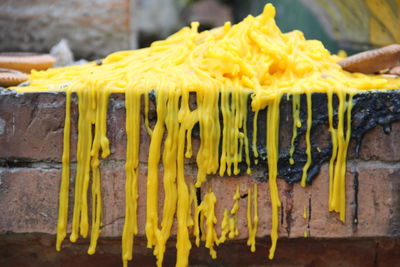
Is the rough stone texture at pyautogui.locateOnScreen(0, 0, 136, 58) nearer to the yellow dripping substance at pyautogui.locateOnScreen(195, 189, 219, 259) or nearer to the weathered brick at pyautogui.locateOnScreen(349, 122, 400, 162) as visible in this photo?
the yellow dripping substance at pyautogui.locateOnScreen(195, 189, 219, 259)

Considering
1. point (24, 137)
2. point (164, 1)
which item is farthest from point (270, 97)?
point (164, 1)

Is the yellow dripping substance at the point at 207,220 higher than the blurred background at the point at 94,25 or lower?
lower

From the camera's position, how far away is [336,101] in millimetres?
2035

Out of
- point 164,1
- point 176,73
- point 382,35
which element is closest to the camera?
point 176,73

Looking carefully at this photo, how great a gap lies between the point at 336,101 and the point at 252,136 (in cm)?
34

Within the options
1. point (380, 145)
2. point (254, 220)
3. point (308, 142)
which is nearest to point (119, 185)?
point (254, 220)

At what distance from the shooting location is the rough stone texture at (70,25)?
154 inches

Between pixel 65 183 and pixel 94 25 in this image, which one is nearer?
pixel 65 183

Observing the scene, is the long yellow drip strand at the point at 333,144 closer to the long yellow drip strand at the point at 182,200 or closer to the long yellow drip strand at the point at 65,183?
the long yellow drip strand at the point at 182,200

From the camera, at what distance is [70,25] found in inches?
159

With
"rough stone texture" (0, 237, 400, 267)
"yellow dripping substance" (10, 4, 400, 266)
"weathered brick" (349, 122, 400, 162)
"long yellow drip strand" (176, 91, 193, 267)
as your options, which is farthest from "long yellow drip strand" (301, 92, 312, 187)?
"long yellow drip strand" (176, 91, 193, 267)

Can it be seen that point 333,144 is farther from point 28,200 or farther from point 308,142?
point 28,200

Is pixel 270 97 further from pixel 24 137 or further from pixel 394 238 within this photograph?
pixel 24 137

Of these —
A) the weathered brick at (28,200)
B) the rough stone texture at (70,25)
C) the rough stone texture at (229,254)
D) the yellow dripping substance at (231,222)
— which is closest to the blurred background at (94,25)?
the rough stone texture at (70,25)
